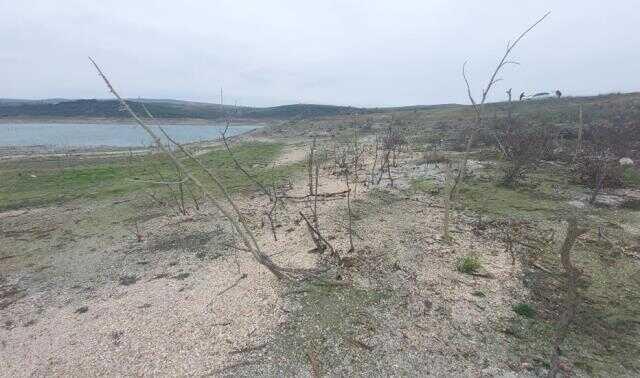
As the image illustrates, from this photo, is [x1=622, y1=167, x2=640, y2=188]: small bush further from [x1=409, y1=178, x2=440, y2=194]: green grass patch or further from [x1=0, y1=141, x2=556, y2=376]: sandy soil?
[x1=0, y1=141, x2=556, y2=376]: sandy soil

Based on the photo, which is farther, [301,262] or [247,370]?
[301,262]

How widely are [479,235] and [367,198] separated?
3421 millimetres

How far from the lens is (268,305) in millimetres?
5324

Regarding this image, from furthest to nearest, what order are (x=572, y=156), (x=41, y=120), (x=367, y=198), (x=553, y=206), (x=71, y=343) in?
(x=41, y=120) → (x=572, y=156) → (x=367, y=198) → (x=553, y=206) → (x=71, y=343)

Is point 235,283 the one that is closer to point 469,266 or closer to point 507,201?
point 469,266

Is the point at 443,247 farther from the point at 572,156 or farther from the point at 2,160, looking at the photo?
the point at 2,160

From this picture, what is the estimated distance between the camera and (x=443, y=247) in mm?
6918

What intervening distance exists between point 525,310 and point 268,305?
3.39 m

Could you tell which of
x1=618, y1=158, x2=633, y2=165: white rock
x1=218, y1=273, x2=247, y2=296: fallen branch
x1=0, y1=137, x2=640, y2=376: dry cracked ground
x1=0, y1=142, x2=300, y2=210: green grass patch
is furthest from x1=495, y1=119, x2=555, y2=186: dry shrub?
x1=218, y1=273, x2=247, y2=296: fallen branch

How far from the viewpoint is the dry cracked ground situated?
4.32m

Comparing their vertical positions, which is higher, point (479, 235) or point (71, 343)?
point (479, 235)

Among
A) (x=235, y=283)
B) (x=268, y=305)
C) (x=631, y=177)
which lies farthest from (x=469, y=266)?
(x=631, y=177)

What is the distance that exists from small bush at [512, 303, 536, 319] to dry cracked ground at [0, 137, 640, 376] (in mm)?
76

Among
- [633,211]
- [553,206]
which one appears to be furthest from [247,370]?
[633,211]
